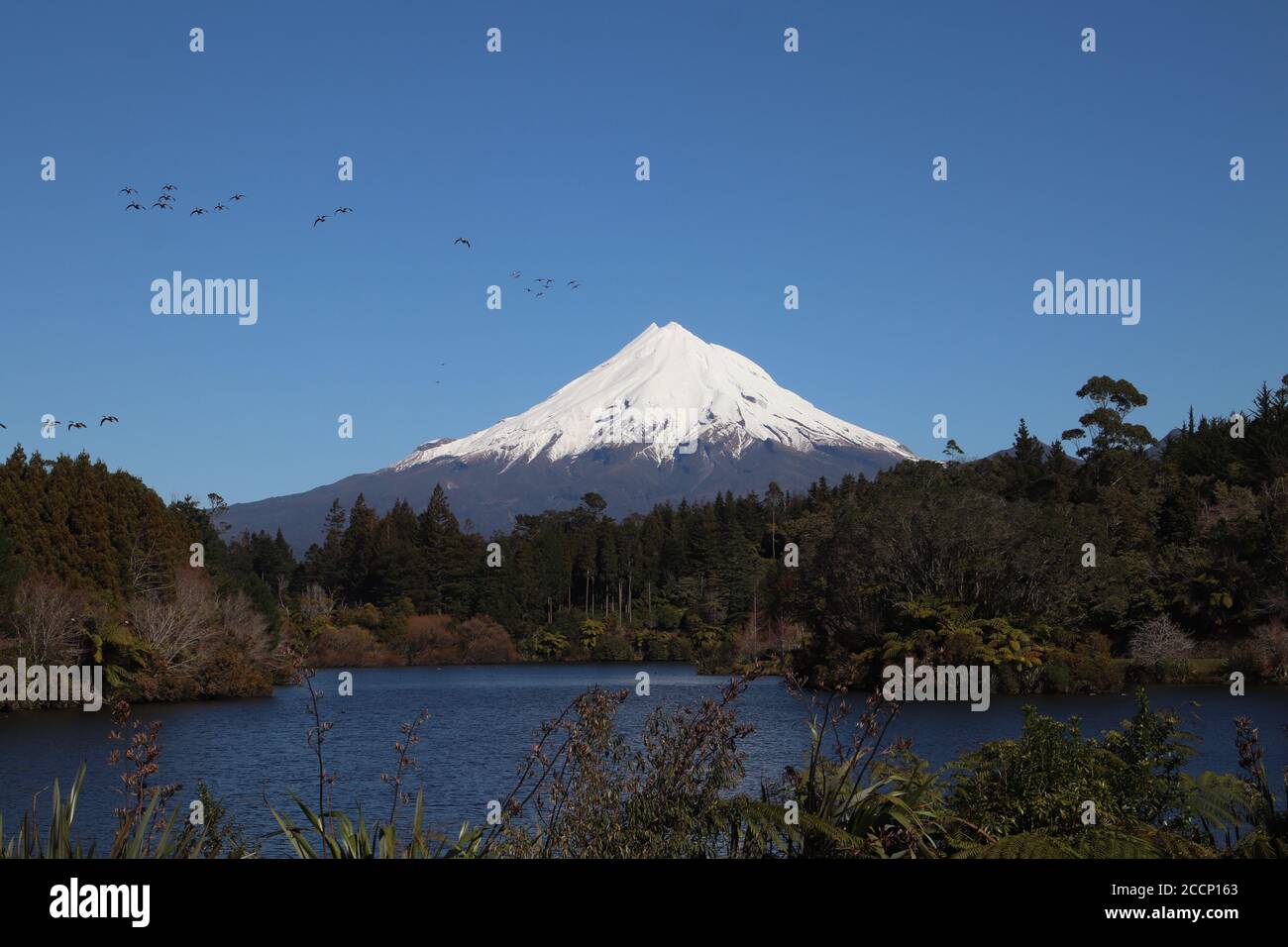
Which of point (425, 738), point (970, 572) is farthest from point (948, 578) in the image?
point (425, 738)

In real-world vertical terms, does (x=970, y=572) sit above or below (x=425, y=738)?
above

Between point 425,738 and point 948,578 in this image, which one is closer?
point 425,738

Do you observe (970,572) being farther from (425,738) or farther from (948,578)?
(425,738)

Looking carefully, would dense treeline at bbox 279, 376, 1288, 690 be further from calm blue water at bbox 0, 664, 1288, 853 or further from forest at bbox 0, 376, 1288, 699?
calm blue water at bbox 0, 664, 1288, 853

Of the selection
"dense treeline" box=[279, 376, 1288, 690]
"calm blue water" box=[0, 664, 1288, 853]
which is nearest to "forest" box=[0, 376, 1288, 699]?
"dense treeline" box=[279, 376, 1288, 690]

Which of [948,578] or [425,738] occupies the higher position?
[948,578]

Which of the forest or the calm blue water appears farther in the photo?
the forest

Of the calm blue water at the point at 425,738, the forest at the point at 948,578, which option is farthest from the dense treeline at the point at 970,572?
the calm blue water at the point at 425,738

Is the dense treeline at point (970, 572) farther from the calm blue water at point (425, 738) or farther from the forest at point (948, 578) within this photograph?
the calm blue water at point (425, 738)
